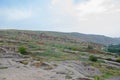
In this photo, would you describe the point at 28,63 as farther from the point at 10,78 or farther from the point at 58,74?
the point at 10,78

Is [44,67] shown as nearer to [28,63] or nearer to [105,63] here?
[28,63]

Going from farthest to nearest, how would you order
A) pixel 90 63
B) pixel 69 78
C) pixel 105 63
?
pixel 105 63 < pixel 90 63 < pixel 69 78

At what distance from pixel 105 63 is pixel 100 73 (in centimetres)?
1217

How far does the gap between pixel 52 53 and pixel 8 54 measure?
37.6 feet

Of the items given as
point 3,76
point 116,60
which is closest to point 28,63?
point 3,76

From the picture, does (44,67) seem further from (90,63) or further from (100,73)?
(90,63)

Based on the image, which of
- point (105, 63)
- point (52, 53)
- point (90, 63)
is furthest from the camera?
point (52, 53)

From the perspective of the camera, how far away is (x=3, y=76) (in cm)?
3531

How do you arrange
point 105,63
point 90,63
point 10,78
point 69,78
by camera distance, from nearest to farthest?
point 10,78 → point 69,78 → point 90,63 → point 105,63

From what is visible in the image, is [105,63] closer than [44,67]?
No

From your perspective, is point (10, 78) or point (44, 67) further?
point (44, 67)

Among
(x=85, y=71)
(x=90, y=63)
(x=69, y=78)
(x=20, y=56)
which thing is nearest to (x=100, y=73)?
(x=85, y=71)

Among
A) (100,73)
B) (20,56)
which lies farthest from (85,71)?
(20,56)

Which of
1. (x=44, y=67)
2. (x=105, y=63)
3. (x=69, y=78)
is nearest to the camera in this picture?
(x=69, y=78)
